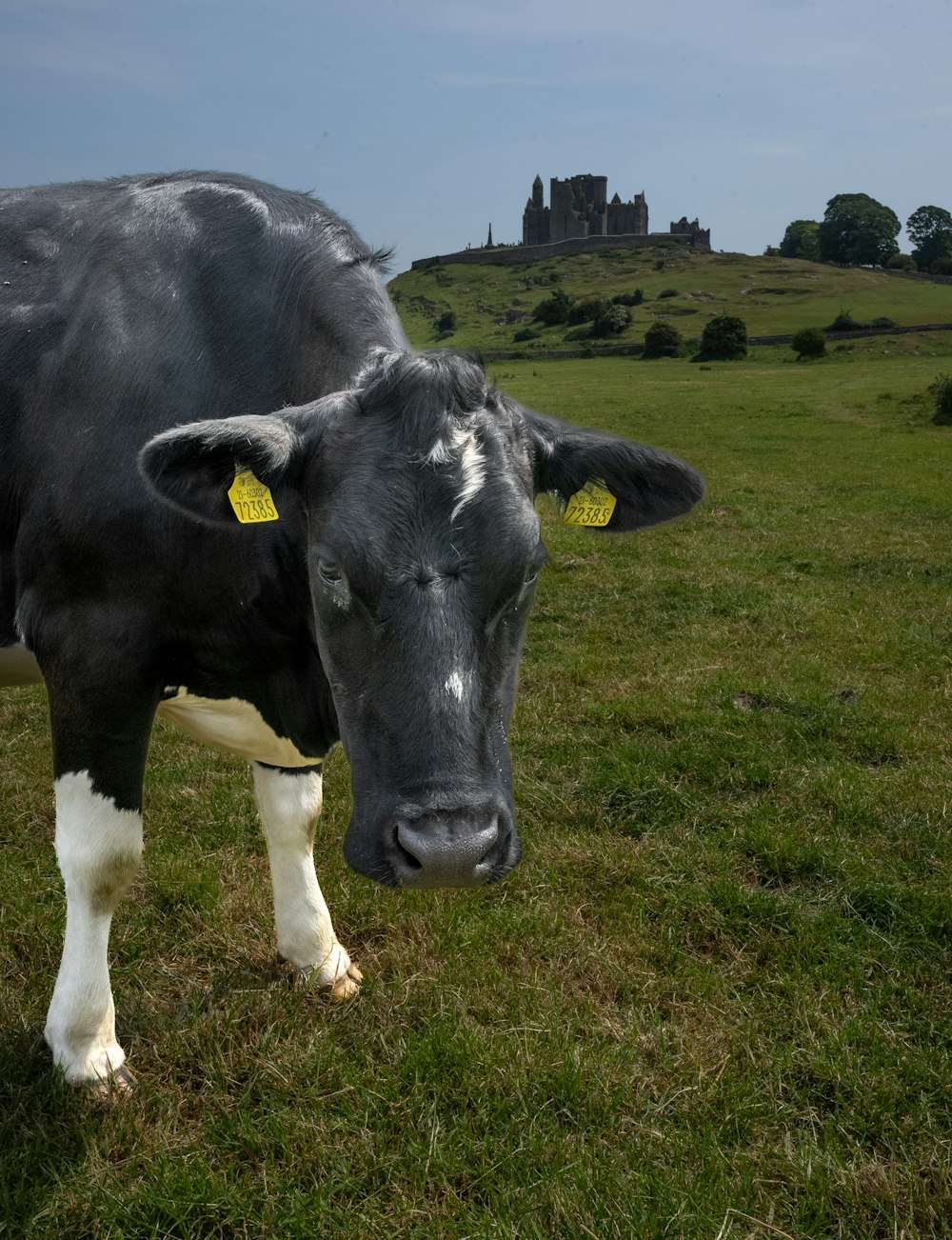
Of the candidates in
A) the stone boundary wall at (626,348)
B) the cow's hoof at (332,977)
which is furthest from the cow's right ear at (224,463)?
the stone boundary wall at (626,348)

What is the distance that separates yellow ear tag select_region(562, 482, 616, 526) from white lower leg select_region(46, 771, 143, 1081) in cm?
174

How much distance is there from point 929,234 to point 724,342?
236 ft

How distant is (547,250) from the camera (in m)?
125

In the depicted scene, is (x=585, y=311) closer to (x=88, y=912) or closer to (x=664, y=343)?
(x=664, y=343)

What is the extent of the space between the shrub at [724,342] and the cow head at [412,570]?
51098 mm

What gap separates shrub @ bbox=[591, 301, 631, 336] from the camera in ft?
214

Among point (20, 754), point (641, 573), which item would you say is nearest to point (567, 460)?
point (20, 754)

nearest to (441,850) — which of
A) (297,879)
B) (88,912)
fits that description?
(88,912)

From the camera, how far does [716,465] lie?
695 inches

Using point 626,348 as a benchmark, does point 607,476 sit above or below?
above

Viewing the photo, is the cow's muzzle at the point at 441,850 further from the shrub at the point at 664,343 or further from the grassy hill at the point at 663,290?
the grassy hill at the point at 663,290

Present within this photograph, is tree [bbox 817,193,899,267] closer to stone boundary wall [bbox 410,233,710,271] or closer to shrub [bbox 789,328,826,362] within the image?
stone boundary wall [bbox 410,233,710,271]

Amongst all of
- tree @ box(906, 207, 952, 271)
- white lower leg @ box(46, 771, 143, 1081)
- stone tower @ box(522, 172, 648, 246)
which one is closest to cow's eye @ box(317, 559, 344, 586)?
white lower leg @ box(46, 771, 143, 1081)

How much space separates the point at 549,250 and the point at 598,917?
423ft
